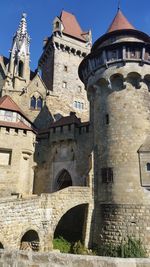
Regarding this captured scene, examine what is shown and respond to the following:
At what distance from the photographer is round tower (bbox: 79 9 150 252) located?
613 inches

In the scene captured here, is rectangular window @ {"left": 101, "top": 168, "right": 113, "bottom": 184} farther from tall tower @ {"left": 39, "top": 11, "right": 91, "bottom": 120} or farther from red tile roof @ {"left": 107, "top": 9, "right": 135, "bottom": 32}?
tall tower @ {"left": 39, "top": 11, "right": 91, "bottom": 120}

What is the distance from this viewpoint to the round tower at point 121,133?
15562 mm

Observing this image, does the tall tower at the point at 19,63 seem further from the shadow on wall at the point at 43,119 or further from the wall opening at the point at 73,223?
the wall opening at the point at 73,223

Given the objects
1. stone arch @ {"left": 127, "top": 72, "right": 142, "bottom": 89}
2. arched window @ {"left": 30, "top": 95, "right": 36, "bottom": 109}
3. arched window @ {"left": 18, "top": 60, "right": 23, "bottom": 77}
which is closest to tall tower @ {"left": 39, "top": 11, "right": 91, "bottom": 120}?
arched window @ {"left": 30, "top": 95, "right": 36, "bottom": 109}

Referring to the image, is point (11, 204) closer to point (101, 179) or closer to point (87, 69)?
point (101, 179)

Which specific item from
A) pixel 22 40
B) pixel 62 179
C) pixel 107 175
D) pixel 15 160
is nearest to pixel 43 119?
pixel 62 179

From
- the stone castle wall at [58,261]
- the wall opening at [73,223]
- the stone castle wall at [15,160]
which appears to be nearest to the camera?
the stone castle wall at [58,261]

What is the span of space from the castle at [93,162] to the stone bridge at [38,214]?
54 mm

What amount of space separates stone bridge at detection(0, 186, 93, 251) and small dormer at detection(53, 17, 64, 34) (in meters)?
27.0

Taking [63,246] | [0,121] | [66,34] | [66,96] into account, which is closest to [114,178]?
[63,246]

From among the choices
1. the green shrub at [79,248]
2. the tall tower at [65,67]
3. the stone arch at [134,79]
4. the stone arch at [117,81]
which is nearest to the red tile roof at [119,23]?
the stone arch at [117,81]

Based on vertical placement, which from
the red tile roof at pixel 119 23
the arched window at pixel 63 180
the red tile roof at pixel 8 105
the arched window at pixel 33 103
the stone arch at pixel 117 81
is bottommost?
the arched window at pixel 63 180

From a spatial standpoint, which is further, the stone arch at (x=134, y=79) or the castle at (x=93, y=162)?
the stone arch at (x=134, y=79)

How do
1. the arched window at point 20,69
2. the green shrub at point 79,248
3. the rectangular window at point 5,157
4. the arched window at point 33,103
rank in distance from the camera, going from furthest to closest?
the arched window at point 20,69
the arched window at point 33,103
the rectangular window at point 5,157
the green shrub at point 79,248
